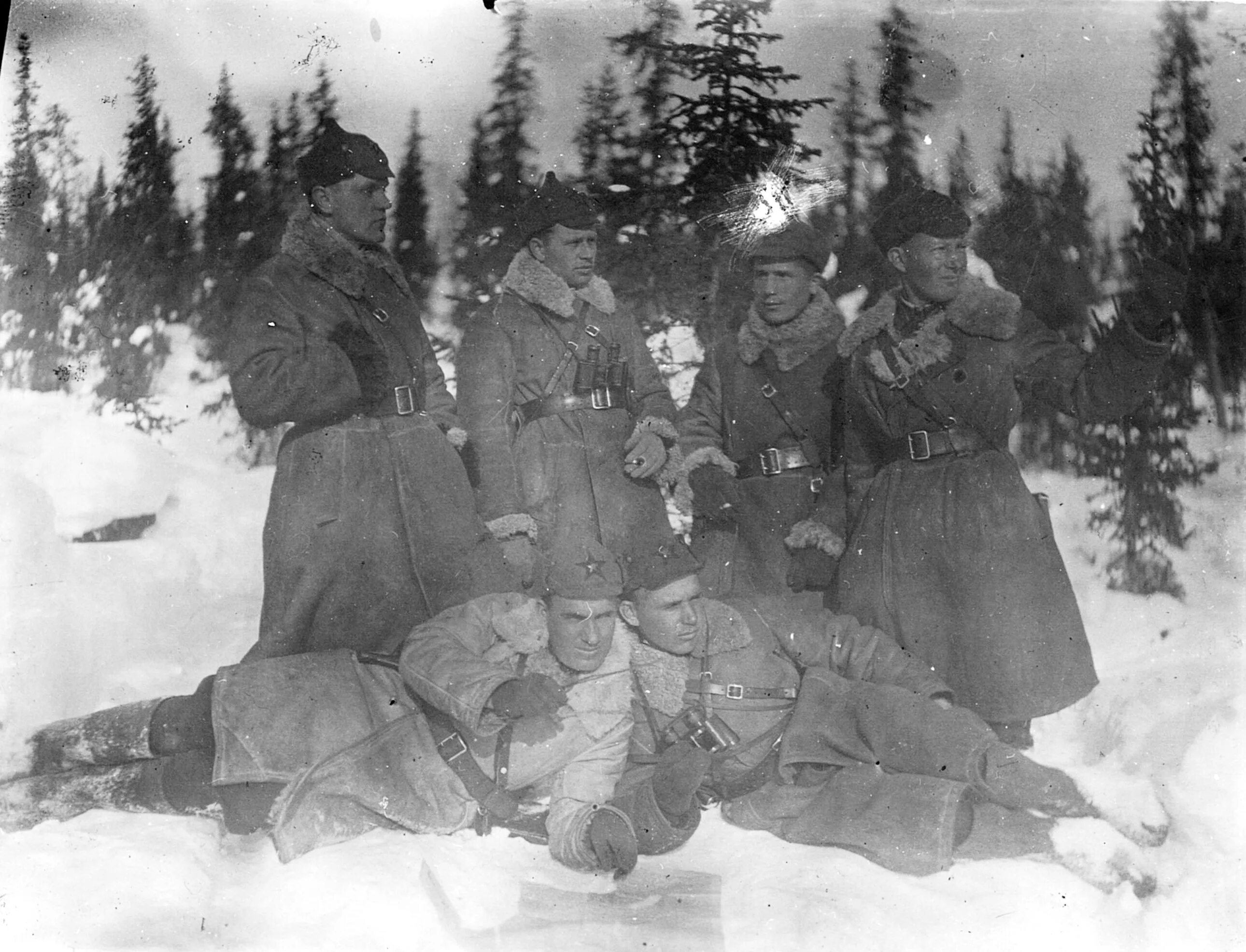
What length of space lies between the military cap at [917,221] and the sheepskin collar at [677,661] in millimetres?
1364

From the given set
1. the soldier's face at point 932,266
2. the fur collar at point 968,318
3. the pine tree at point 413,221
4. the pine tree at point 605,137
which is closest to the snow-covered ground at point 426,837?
the fur collar at point 968,318

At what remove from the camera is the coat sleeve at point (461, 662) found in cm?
452

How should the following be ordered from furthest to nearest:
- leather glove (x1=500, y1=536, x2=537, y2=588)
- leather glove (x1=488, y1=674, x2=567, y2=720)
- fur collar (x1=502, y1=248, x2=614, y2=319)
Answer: fur collar (x1=502, y1=248, x2=614, y2=319), leather glove (x1=500, y1=536, x2=537, y2=588), leather glove (x1=488, y1=674, x2=567, y2=720)

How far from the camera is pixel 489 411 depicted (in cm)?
481

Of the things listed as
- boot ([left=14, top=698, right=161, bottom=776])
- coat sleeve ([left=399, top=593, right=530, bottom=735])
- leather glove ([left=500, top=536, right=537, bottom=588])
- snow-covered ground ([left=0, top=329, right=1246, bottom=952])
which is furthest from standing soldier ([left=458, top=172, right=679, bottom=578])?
boot ([left=14, top=698, right=161, bottom=776])

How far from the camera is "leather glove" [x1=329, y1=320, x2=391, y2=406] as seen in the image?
15.6 ft

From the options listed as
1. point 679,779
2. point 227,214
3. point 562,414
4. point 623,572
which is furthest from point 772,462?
point 227,214

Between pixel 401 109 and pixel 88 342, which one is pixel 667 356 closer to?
pixel 401 109

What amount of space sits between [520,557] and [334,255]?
1.19m

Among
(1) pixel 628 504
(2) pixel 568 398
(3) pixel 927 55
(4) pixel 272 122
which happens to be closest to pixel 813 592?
(1) pixel 628 504

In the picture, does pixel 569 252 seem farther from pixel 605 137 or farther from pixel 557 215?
pixel 605 137

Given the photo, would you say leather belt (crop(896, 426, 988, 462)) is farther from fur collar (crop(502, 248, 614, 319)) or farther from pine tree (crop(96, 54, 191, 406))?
pine tree (crop(96, 54, 191, 406))

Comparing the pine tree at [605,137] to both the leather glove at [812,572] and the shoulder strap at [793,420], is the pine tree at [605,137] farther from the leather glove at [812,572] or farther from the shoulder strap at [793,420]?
the leather glove at [812,572]

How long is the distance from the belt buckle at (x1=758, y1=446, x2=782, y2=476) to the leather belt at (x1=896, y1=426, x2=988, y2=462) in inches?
15.4
